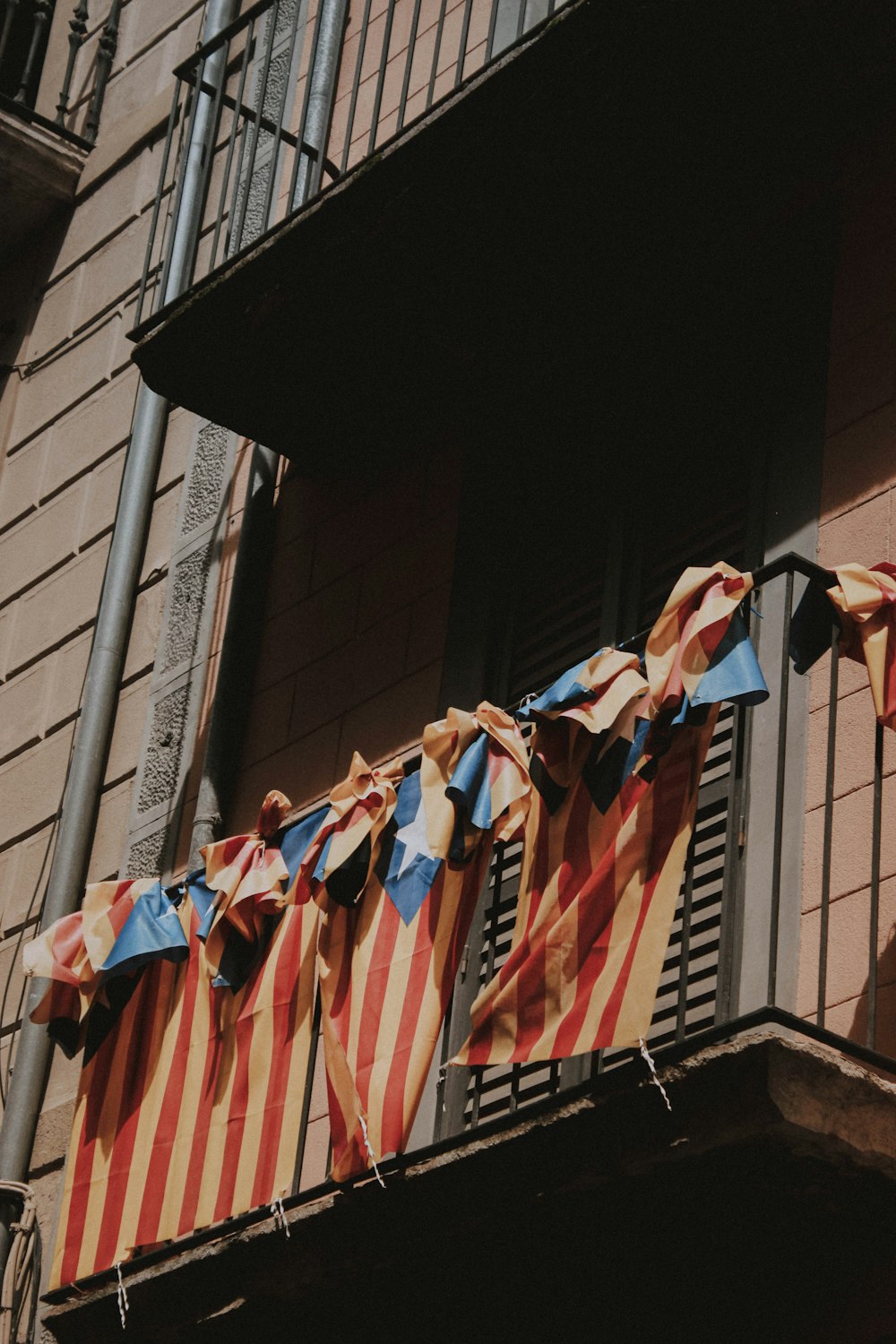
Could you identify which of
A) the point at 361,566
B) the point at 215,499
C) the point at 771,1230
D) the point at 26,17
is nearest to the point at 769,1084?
the point at 771,1230

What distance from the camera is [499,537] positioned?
8.27 metres

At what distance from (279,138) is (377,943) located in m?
4.05

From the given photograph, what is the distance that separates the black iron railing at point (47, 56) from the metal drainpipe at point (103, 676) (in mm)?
1348

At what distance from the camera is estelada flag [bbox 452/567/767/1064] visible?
5777 mm

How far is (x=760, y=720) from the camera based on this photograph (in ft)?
21.9

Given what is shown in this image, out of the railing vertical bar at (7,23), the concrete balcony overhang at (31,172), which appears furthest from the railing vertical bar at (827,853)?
the railing vertical bar at (7,23)

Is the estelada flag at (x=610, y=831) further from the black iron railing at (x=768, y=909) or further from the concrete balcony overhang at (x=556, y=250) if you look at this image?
the concrete balcony overhang at (x=556, y=250)

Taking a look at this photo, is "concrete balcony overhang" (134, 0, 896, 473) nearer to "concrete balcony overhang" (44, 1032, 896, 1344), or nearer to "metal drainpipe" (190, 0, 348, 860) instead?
"metal drainpipe" (190, 0, 348, 860)

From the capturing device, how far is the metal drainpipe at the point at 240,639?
8594 millimetres

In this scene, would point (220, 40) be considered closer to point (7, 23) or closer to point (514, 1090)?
point (7, 23)

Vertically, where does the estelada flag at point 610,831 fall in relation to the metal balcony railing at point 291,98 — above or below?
below

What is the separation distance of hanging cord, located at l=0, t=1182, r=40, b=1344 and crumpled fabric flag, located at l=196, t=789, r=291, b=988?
1839 mm

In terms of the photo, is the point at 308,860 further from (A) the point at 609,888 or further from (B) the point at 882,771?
(B) the point at 882,771

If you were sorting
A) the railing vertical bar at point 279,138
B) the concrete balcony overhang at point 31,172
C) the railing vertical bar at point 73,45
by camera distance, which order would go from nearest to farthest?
the railing vertical bar at point 279,138 < the concrete balcony overhang at point 31,172 < the railing vertical bar at point 73,45
